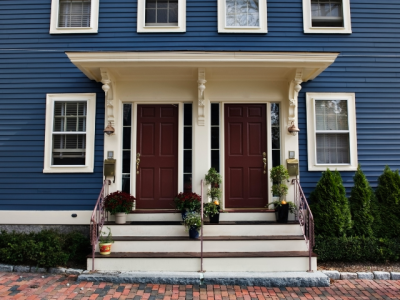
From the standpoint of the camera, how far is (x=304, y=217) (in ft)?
17.3

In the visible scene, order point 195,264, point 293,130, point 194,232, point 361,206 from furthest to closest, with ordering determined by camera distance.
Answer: point 293,130, point 361,206, point 194,232, point 195,264

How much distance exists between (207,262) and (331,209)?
230cm

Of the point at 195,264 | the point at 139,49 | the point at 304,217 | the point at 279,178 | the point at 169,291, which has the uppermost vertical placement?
the point at 139,49

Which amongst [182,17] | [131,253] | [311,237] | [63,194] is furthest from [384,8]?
[63,194]

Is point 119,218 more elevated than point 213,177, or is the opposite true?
point 213,177

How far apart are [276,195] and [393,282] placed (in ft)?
7.26

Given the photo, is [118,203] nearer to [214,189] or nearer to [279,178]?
[214,189]

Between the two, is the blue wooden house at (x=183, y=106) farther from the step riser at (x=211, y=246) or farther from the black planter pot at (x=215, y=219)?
the step riser at (x=211, y=246)

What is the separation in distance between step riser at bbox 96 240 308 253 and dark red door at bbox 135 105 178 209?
1.10 metres

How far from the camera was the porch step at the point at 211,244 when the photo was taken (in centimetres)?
512

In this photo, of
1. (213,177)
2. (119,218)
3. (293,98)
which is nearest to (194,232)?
(213,177)

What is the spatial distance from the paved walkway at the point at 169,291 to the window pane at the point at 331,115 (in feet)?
9.35

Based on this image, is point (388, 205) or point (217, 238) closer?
point (217, 238)

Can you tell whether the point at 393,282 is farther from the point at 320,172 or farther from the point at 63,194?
the point at 63,194
